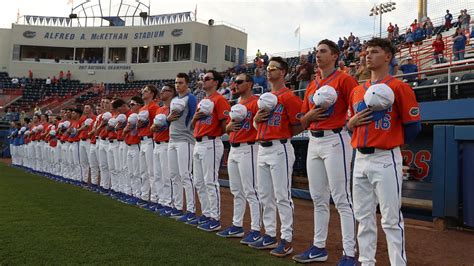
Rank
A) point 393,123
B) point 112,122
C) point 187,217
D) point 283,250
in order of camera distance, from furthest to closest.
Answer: point 112,122 < point 187,217 < point 283,250 < point 393,123

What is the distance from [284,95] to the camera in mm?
5242

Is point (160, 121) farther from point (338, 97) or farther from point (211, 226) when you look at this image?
point (338, 97)

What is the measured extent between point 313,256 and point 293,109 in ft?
5.42

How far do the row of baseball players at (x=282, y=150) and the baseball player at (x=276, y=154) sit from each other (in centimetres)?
1

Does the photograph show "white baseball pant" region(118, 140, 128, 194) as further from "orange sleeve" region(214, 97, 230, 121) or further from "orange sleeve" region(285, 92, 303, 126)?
"orange sleeve" region(285, 92, 303, 126)

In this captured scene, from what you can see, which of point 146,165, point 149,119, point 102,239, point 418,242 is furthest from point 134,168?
point 418,242

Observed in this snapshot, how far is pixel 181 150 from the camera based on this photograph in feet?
23.2

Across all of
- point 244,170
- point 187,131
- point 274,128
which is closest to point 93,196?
point 187,131

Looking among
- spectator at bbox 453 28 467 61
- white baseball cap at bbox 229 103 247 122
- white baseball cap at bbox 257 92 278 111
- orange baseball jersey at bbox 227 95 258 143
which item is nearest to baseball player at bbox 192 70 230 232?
orange baseball jersey at bbox 227 95 258 143

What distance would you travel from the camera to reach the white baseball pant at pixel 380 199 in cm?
357

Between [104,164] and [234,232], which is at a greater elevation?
[104,164]

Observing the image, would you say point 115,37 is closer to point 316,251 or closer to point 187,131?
point 187,131

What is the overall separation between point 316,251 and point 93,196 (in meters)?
6.29

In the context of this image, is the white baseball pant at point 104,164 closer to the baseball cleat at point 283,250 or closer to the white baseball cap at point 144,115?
the white baseball cap at point 144,115
